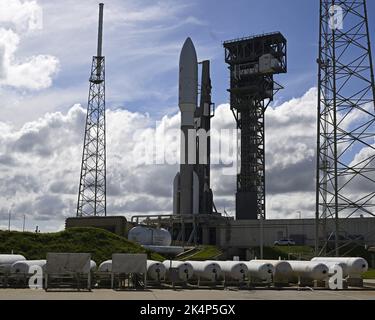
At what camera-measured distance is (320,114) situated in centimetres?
4634

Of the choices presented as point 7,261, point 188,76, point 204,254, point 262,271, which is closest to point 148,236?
point 204,254

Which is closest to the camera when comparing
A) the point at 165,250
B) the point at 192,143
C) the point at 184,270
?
the point at 184,270

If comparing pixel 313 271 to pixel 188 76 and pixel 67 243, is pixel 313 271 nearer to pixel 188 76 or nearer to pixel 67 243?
pixel 67 243

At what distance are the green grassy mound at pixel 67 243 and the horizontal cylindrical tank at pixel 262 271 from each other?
16.2 metres

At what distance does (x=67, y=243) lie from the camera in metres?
51.9

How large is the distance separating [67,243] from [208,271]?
1882 centimetres

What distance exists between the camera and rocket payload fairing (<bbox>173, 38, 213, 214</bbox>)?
276 feet

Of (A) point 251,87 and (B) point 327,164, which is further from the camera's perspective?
(A) point 251,87

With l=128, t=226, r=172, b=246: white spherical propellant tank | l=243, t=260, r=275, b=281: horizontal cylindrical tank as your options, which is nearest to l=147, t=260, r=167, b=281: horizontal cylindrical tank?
l=243, t=260, r=275, b=281: horizontal cylindrical tank

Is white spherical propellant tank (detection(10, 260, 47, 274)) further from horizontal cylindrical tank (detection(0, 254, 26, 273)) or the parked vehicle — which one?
the parked vehicle
